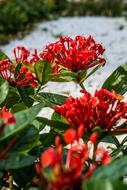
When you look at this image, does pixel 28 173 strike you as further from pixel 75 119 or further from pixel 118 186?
pixel 118 186

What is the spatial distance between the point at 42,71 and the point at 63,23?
29.6 feet

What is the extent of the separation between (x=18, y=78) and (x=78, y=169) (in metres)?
A: 0.87

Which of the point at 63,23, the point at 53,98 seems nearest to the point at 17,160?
the point at 53,98

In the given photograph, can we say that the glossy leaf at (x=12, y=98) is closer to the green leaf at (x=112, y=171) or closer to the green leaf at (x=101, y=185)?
the green leaf at (x=112, y=171)

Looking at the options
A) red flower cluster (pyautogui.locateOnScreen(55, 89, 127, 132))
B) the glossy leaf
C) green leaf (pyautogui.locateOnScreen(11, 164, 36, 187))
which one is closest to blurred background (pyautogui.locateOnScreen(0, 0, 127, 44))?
the glossy leaf

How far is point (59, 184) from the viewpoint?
1013 millimetres

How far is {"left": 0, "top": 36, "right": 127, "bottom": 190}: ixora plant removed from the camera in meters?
1.05

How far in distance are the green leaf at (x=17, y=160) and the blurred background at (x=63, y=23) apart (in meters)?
4.60

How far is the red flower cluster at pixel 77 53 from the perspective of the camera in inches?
68.1

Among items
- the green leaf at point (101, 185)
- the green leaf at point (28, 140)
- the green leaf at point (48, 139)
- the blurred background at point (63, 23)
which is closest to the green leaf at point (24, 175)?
the green leaf at point (48, 139)

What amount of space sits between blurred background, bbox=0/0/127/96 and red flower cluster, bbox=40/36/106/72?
3.99m

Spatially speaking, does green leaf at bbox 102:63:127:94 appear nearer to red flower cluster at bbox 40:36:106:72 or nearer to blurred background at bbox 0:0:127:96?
red flower cluster at bbox 40:36:106:72

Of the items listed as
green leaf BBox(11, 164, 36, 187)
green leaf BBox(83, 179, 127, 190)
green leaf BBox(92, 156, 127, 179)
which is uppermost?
green leaf BBox(83, 179, 127, 190)

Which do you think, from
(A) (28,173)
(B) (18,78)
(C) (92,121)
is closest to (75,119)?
(C) (92,121)
